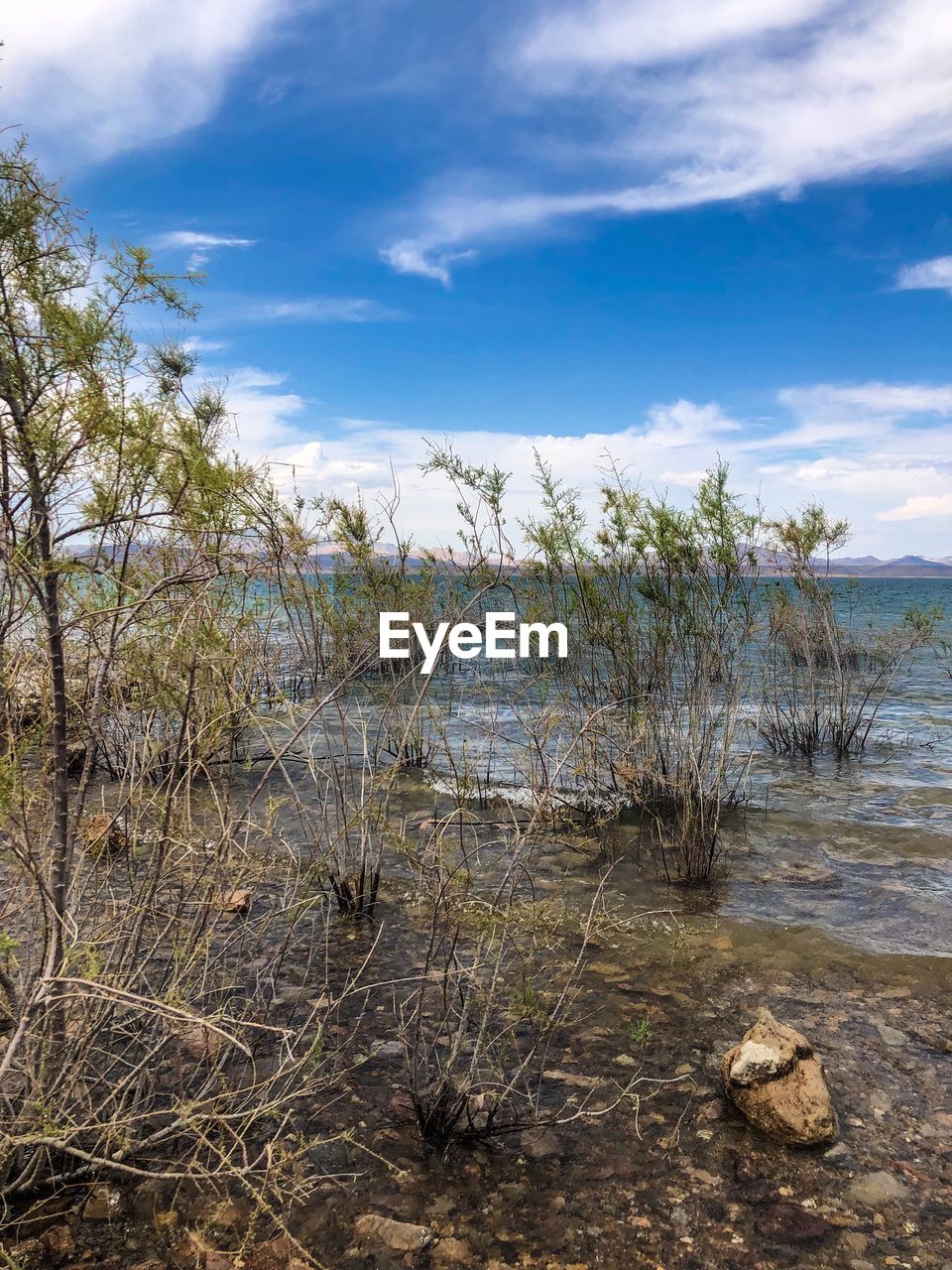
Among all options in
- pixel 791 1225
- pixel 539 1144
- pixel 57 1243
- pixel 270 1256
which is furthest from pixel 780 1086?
pixel 57 1243

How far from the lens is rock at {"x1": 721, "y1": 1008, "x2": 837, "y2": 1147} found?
138 inches

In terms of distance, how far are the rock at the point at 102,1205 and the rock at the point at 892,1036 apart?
3732 mm

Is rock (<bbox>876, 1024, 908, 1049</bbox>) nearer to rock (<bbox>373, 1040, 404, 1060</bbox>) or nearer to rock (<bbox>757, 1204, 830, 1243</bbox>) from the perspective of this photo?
rock (<bbox>757, 1204, 830, 1243</bbox>)

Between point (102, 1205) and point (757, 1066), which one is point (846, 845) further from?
point (102, 1205)

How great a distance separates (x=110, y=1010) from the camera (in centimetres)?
294

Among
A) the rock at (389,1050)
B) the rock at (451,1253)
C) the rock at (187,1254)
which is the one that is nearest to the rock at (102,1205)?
the rock at (187,1254)

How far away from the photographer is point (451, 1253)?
292cm

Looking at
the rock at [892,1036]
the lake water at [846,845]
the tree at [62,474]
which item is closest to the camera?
the tree at [62,474]

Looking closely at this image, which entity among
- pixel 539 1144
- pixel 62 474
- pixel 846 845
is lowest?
pixel 846 845

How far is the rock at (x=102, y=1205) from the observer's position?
298 centimetres

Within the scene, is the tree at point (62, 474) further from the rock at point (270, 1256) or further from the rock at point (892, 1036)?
the rock at point (892, 1036)

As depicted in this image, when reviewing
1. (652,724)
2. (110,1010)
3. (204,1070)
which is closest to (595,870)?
(652,724)

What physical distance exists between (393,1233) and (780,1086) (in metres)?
1.79

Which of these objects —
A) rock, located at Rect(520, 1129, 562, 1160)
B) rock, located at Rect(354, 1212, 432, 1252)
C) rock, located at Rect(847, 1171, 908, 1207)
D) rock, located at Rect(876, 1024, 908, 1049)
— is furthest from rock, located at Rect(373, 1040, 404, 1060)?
rock, located at Rect(876, 1024, 908, 1049)
